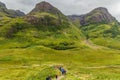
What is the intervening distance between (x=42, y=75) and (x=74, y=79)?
7.87 meters

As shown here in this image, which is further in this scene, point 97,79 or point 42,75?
point 42,75

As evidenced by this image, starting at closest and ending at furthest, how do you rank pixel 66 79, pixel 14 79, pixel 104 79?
pixel 104 79
pixel 66 79
pixel 14 79

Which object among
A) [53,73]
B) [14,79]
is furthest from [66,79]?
[14,79]

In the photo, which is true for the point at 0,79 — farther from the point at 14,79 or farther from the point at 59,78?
the point at 59,78

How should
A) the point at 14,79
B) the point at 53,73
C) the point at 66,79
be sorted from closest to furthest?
the point at 66,79
the point at 53,73
the point at 14,79

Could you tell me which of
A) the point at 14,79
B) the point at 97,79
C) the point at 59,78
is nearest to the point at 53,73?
the point at 59,78

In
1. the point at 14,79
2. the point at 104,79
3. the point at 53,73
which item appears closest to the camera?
the point at 104,79

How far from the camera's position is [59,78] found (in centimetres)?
6306

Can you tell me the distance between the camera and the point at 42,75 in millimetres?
61062

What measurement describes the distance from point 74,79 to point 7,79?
240ft

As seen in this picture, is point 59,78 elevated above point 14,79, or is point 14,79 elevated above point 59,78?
point 59,78

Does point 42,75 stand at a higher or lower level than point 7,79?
higher

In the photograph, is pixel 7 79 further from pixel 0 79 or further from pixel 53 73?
pixel 53 73

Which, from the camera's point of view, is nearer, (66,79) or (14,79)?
(66,79)
